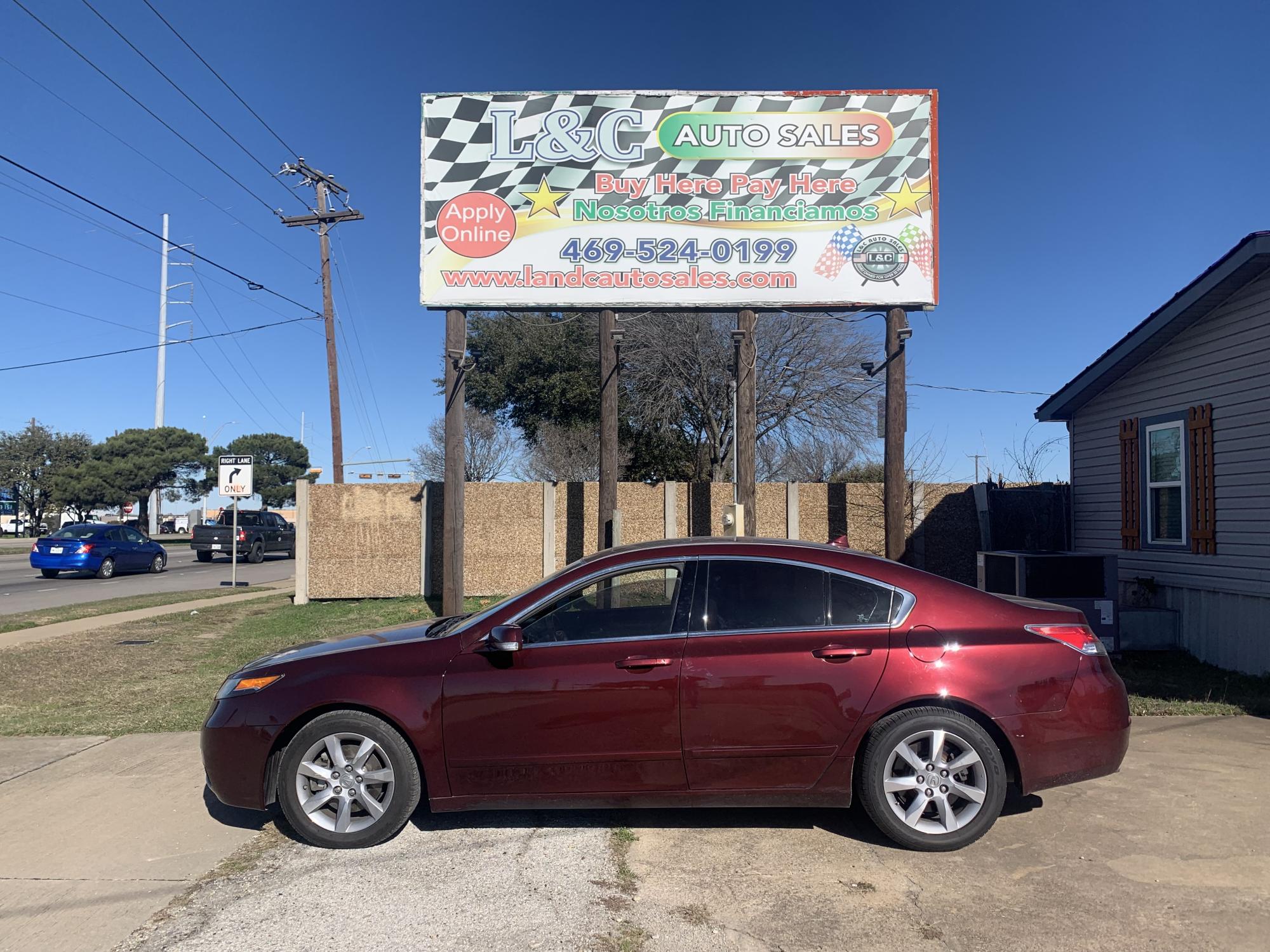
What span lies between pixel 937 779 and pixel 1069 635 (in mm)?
1037

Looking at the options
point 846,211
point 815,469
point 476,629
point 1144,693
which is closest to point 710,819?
point 476,629

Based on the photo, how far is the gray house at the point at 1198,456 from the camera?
8516 mm

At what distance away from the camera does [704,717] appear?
4.21 metres

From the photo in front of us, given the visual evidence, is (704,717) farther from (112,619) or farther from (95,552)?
(95,552)

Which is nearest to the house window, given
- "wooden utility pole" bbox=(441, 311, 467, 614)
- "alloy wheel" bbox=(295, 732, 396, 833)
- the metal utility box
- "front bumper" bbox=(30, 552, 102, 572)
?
the metal utility box

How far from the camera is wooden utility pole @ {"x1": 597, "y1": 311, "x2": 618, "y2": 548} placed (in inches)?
436

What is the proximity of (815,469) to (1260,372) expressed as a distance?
14.9 m

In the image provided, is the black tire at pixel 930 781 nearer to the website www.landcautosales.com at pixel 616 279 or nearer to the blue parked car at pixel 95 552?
the website www.landcautosales.com at pixel 616 279

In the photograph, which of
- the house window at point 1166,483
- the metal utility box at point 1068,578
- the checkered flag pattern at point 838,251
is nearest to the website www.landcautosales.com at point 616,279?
the checkered flag pattern at point 838,251

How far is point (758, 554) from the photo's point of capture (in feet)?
15.0

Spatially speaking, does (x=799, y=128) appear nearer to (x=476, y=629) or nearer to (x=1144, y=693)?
(x=1144, y=693)

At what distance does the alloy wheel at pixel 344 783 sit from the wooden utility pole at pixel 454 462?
21.2 feet

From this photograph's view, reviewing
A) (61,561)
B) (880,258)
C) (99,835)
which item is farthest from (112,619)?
(880,258)

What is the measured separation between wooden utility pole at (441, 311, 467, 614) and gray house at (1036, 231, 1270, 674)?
26.4ft
